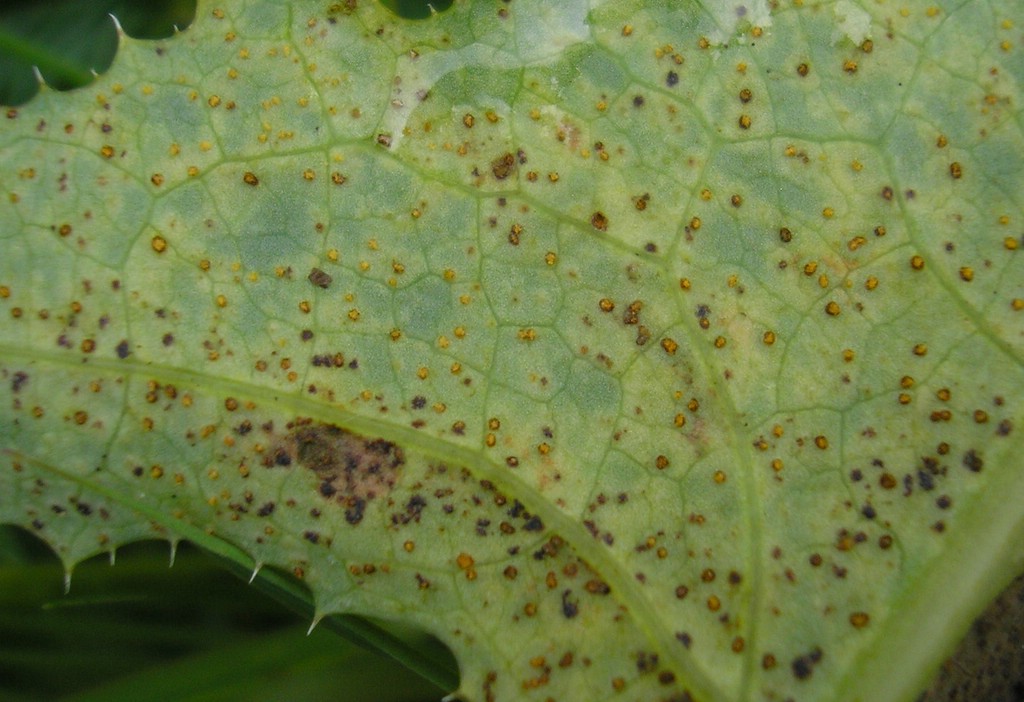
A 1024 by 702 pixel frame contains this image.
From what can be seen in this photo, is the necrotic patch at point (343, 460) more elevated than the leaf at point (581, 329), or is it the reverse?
the leaf at point (581, 329)

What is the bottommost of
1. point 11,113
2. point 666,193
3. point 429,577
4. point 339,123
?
point 429,577

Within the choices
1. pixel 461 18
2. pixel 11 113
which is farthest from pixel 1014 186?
pixel 11 113

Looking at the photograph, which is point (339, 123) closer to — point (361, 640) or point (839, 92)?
point (839, 92)

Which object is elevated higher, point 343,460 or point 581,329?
point 581,329

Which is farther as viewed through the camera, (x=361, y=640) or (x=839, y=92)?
(x=361, y=640)

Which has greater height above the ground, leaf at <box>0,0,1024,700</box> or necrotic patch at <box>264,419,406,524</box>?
leaf at <box>0,0,1024,700</box>
